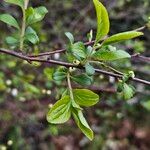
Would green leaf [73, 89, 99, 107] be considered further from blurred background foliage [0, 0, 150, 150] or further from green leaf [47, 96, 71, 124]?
blurred background foliage [0, 0, 150, 150]

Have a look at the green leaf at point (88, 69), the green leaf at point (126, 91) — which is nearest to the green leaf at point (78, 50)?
the green leaf at point (88, 69)

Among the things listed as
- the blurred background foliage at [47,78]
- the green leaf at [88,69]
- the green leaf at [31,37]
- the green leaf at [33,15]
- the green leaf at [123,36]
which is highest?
the green leaf at [33,15]

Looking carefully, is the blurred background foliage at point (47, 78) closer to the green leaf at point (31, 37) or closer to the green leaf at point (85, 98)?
the green leaf at point (31, 37)

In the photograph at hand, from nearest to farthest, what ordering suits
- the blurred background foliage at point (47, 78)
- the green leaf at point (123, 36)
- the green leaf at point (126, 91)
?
1. the green leaf at point (123, 36)
2. the green leaf at point (126, 91)
3. the blurred background foliage at point (47, 78)

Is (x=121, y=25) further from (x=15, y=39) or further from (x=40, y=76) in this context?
(x=15, y=39)

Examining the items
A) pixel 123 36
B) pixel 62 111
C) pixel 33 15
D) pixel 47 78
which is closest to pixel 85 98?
pixel 62 111
